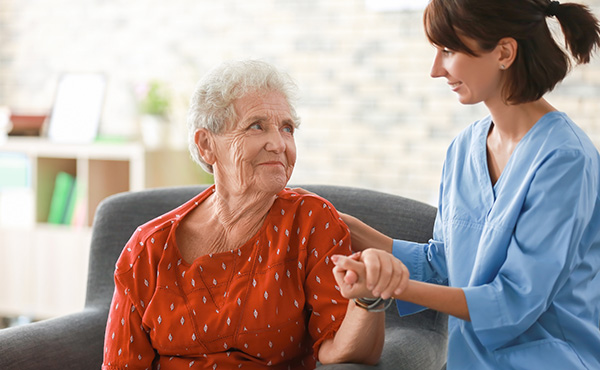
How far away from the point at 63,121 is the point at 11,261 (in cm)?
83

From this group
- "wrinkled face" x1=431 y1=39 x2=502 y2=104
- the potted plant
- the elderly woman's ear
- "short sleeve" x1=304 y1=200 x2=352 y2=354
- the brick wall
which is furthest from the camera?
the potted plant

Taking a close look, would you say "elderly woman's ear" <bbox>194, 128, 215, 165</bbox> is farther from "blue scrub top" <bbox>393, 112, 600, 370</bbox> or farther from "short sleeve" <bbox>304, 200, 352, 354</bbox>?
"blue scrub top" <bbox>393, 112, 600, 370</bbox>

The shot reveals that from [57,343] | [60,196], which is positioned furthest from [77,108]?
[57,343]

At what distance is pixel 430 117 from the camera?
3.81 m

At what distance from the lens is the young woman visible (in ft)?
4.50

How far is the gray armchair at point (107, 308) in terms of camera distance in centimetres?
182

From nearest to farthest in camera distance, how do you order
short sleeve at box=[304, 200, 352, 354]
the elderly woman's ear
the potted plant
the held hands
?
the held hands < short sleeve at box=[304, 200, 352, 354] < the elderly woman's ear < the potted plant

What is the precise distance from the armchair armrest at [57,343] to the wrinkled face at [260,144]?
2.16 feet

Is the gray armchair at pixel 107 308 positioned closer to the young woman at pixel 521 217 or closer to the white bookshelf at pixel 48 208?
the young woman at pixel 521 217

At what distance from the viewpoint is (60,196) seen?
4.12 m

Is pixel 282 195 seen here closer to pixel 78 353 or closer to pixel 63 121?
pixel 78 353

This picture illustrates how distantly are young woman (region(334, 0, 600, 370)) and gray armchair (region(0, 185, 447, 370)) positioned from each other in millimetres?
302

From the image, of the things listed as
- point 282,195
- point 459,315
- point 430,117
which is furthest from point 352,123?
point 459,315

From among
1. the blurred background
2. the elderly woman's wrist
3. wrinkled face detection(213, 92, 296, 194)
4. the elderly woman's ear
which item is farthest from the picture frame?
the elderly woman's wrist
